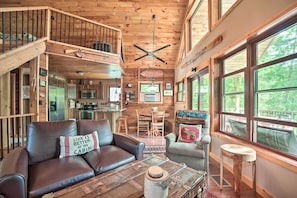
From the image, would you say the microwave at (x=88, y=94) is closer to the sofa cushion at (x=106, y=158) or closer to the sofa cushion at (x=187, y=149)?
the sofa cushion at (x=106, y=158)

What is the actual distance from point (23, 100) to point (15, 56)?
110 inches

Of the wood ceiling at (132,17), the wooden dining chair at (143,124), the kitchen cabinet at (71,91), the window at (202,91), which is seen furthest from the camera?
the kitchen cabinet at (71,91)

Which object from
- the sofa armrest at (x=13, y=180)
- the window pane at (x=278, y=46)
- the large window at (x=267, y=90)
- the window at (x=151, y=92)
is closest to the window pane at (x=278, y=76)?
the large window at (x=267, y=90)

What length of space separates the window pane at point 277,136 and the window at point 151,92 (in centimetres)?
480

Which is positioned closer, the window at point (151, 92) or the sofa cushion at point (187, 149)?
the sofa cushion at point (187, 149)

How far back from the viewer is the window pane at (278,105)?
187 centimetres

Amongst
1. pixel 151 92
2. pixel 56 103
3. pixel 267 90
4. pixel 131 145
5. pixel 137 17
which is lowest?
pixel 131 145

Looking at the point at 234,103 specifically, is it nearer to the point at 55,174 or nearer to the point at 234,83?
the point at 234,83

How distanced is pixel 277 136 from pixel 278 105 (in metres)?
0.40

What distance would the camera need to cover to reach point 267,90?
2234mm

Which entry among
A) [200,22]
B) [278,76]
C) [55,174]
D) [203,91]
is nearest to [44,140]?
[55,174]

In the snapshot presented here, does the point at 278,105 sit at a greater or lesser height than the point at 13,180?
greater

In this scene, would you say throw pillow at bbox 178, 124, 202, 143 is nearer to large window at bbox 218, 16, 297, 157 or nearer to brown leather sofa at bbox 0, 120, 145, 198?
large window at bbox 218, 16, 297, 157

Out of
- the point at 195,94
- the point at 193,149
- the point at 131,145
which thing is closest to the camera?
the point at 131,145
